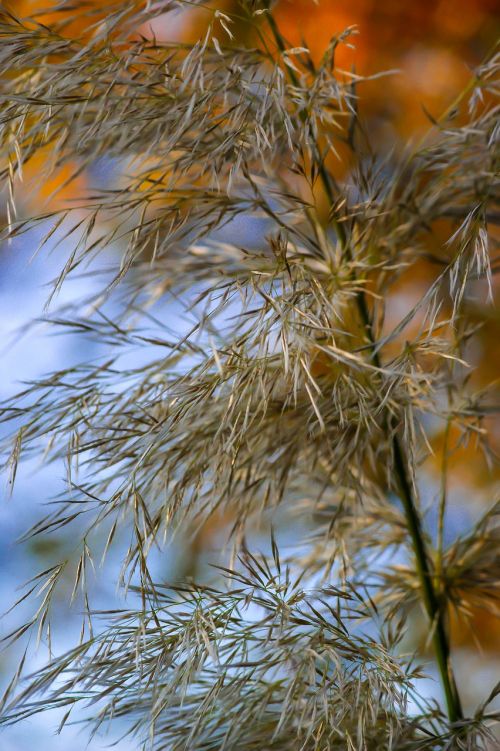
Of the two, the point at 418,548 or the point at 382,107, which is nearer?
the point at 418,548

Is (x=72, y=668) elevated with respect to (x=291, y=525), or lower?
lower

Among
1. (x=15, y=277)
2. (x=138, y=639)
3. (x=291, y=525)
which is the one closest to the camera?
(x=138, y=639)

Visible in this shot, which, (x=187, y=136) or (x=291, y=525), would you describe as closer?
(x=187, y=136)

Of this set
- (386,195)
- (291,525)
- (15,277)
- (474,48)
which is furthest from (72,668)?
Result: (474,48)

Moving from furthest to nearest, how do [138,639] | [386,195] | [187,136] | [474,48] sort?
[474,48] → [386,195] → [187,136] → [138,639]

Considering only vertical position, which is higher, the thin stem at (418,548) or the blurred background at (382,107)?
the blurred background at (382,107)

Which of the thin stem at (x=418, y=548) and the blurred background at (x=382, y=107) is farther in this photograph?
the blurred background at (x=382, y=107)

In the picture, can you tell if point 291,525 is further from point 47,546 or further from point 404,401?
point 404,401

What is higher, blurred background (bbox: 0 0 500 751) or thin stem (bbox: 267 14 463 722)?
blurred background (bbox: 0 0 500 751)

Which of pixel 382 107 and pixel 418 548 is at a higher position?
pixel 382 107

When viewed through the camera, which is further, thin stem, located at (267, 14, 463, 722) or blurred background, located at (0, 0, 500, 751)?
blurred background, located at (0, 0, 500, 751)


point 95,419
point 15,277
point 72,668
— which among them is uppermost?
point 15,277
